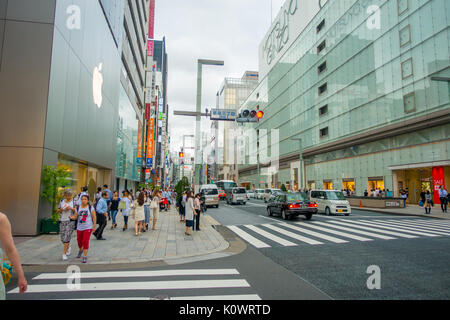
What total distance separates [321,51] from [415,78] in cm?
2025

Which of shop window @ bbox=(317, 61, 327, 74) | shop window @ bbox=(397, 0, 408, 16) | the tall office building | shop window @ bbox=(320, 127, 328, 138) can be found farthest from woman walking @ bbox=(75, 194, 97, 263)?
shop window @ bbox=(317, 61, 327, 74)

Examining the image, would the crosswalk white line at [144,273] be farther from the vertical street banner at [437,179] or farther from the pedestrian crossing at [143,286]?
the vertical street banner at [437,179]

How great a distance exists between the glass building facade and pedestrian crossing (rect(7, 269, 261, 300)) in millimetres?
25836

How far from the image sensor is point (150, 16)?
177 ft

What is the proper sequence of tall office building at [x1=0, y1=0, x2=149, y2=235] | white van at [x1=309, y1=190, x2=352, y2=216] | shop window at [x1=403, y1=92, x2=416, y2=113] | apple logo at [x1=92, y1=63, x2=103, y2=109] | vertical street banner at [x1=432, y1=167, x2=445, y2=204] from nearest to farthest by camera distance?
1. tall office building at [x1=0, y1=0, x2=149, y2=235]
2. apple logo at [x1=92, y1=63, x2=103, y2=109]
3. white van at [x1=309, y1=190, x2=352, y2=216]
4. vertical street banner at [x1=432, y1=167, x2=445, y2=204]
5. shop window at [x1=403, y1=92, x2=416, y2=113]

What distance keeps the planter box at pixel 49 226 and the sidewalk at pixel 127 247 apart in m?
0.35

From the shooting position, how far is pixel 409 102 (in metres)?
26.8

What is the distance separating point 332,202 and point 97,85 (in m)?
18.0

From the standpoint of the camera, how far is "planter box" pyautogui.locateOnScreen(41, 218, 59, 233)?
1075cm

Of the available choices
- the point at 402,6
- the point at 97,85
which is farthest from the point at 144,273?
the point at 402,6

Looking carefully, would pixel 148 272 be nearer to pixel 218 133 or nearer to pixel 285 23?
pixel 285 23

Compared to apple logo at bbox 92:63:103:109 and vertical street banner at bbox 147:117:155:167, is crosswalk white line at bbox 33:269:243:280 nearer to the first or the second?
apple logo at bbox 92:63:103:109

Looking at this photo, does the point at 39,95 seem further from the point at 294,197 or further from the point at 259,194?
the point at 259,194

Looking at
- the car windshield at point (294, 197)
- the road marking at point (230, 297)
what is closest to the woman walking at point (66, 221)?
the road marking at point (230, 297)
